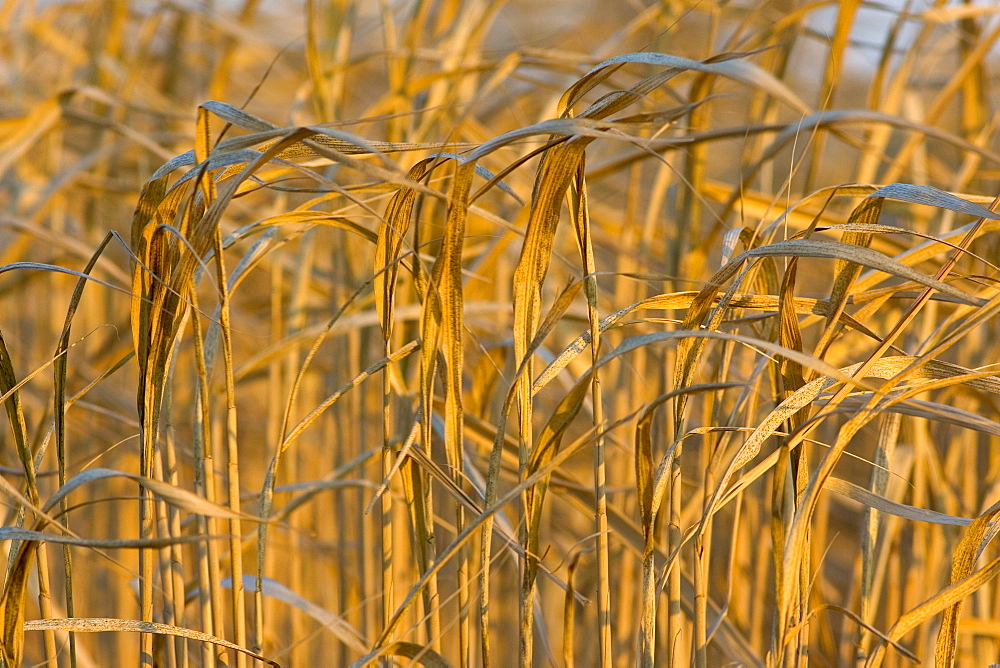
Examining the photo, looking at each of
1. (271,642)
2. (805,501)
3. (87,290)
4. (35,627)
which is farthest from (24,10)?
(805,501)

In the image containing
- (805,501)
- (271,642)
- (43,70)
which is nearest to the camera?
(805,501)

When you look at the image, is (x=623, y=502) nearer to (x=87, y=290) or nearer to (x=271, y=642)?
(x=271, y=642)

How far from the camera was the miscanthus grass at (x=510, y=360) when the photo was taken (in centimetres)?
33

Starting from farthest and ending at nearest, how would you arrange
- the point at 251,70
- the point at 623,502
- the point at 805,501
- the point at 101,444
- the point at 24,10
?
the point at 251,70, the point at 24,10, the point at 101,444, the point at 623,502, the point at 805,501

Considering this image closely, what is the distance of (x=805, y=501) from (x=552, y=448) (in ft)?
0.33

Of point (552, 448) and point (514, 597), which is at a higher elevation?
point (552, 448)

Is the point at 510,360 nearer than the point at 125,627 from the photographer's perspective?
No

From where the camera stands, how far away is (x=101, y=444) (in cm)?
101

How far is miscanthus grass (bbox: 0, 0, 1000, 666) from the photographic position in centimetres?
33

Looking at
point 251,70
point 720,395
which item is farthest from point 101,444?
point 251,70

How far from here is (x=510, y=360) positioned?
25.7 inches

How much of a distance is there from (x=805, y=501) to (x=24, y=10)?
48.3 inches

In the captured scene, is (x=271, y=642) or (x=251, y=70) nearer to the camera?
(x=271, y=642)

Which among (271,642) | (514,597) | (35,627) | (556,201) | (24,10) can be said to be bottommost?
(514,597)
